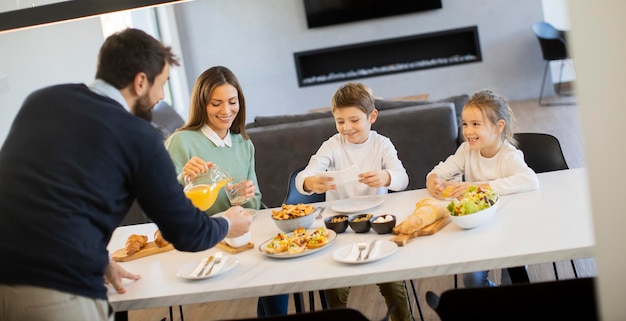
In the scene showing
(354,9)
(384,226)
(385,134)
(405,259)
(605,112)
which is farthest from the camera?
(354,9)

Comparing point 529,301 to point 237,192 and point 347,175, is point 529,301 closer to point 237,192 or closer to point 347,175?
point 347,175

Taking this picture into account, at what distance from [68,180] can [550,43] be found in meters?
6.93

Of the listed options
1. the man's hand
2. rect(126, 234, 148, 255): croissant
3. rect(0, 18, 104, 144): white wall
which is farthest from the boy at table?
rect(0, 18, 104, 144): white wall

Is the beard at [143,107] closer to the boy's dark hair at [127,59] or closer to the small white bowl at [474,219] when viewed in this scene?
the boy's dark hair at [127,59]

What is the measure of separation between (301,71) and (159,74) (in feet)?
23.6

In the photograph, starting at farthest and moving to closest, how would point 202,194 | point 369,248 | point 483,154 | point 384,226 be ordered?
point 483,154
point 202,194
point 384,226
point 369,248

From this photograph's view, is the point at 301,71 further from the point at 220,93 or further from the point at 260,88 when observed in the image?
the point at 220,93

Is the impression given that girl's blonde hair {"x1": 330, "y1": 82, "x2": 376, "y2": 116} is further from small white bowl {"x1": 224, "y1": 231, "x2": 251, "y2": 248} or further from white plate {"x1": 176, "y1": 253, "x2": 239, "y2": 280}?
white plate {"x1": 176, "y1": 253, "x2": 239, "y2": 280}

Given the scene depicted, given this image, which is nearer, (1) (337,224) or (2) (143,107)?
(2) (143,107)

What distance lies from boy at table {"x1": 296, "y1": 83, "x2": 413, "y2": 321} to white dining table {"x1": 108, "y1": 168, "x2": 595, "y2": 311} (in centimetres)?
38

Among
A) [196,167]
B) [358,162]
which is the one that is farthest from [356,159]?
[196,167]

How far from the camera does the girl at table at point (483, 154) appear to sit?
8.18ft

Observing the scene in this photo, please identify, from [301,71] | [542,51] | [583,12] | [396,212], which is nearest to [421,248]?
[396,212]

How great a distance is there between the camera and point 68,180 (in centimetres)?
158
